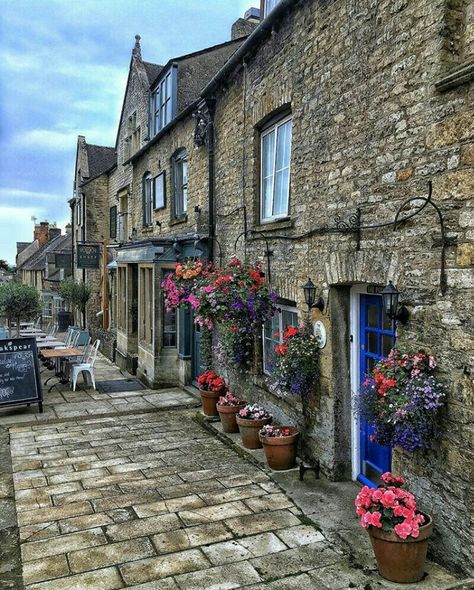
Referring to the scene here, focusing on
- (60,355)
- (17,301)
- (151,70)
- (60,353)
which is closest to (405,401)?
(60,355)

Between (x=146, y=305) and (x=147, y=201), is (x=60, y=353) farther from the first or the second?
(x=147, y=201)

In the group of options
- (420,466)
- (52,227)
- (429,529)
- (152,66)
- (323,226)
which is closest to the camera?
(429,529)

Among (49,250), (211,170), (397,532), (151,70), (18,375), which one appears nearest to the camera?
(397,532)

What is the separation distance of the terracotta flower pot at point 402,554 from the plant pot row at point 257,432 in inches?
98.7

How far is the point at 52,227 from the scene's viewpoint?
157 feet

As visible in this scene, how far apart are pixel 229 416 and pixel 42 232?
39.6m

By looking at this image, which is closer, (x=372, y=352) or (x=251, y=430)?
(x=372, y=352)

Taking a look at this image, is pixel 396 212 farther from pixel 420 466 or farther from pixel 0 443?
pixel 0 443

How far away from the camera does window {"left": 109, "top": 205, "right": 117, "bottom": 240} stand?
2264cm

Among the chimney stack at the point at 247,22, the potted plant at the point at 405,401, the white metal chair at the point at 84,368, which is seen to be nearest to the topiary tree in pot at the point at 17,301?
the white metal chair at the point at 84,368

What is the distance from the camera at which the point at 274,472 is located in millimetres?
6863

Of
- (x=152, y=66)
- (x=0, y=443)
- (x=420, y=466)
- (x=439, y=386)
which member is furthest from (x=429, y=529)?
(x=152, y=66)

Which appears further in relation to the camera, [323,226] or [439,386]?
[323,226]

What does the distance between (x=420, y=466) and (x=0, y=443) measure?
6.64 metres
